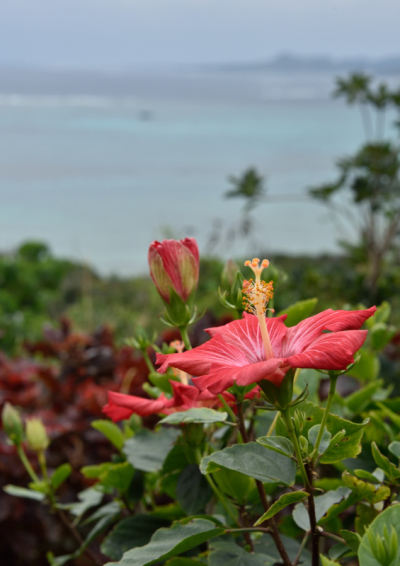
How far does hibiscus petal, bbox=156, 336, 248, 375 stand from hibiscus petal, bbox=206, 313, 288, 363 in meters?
0.01

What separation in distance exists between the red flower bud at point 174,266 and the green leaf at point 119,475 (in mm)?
223

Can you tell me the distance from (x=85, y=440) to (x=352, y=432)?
88 centimetres

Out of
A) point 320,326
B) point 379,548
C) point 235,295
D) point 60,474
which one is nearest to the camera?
point 379,548

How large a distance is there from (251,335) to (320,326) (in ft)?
0.20

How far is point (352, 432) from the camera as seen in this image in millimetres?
472

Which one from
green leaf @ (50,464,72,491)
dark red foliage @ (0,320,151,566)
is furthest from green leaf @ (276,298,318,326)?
dark red foliage @ (0,320,151,566)

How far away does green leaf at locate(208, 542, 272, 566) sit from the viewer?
516mm

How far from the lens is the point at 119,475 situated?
66 centimetres

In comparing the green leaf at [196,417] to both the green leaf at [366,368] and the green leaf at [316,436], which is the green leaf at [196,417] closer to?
the green leaf at [316,436]

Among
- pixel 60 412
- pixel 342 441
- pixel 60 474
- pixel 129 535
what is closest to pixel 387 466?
pixel 342 441

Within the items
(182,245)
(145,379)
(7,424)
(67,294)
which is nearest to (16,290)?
(67,294)

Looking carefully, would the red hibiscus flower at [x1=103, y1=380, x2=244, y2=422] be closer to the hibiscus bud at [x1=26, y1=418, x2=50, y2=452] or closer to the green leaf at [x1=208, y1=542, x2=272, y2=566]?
the green leaf at [x1=208, y1=542, x2=272, y2=566]

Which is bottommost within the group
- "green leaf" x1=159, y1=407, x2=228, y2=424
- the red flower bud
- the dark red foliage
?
the dark red foliage

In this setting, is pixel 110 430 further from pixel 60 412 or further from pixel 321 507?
pixel 60 412
